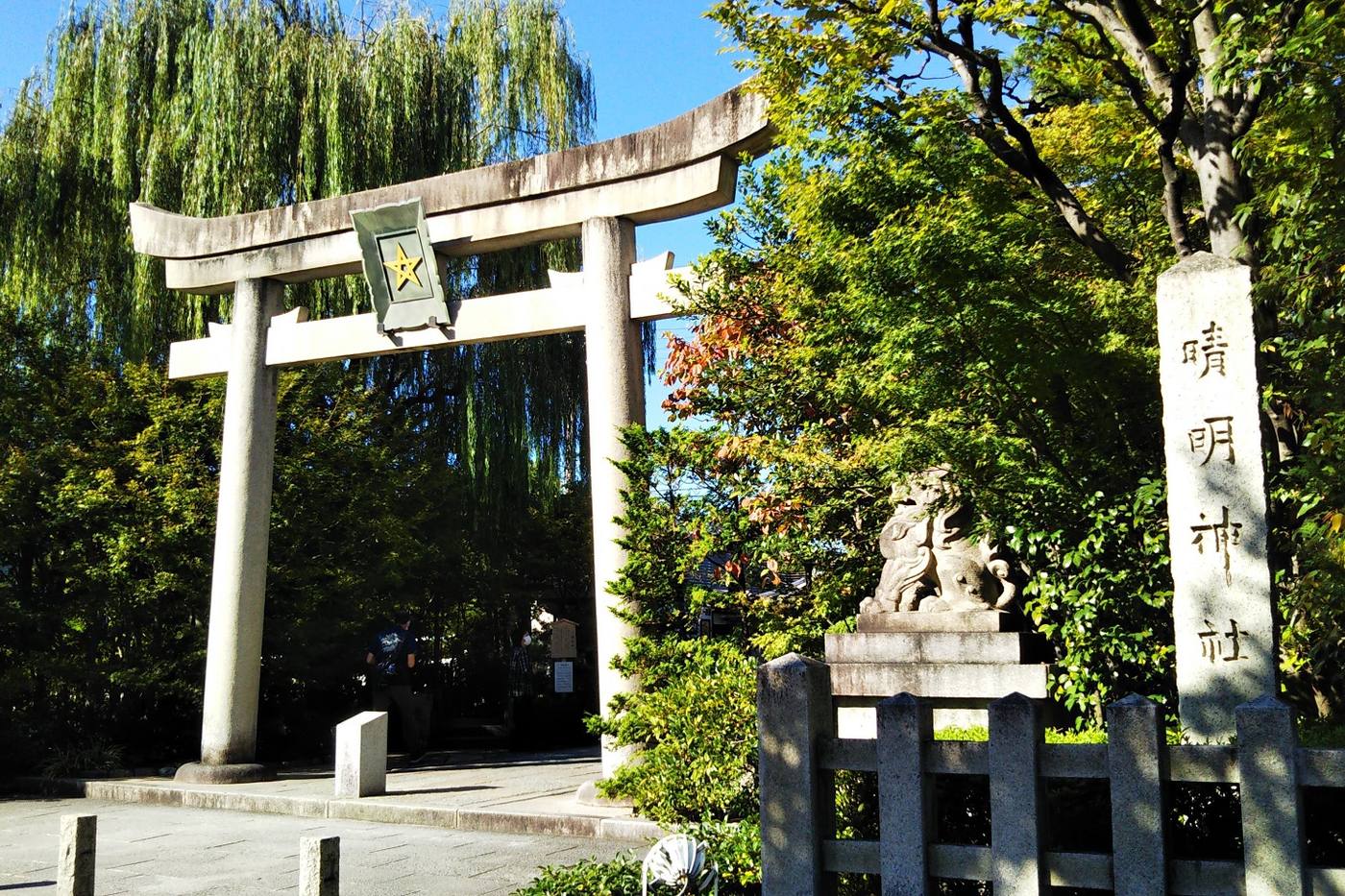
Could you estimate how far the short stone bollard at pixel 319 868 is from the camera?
17.0 feet

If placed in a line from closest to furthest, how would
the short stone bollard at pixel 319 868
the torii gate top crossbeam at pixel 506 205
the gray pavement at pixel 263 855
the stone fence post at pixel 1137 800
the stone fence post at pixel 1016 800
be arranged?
the stone fence post at pixel 1137 800 < the stone fence post at pixel 1016 800 < the short stone bollard at pixel 319 868 < the gray pavement at pixel 263 855 < the torii gate top crossbeam at pixel 506 205

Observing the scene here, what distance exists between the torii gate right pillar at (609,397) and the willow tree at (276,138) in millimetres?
5917

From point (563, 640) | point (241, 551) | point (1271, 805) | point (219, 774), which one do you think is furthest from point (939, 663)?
point (563, 640)

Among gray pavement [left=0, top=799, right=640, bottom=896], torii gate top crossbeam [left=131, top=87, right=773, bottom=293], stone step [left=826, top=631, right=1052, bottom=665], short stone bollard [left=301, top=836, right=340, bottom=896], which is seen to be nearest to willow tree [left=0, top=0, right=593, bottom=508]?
torii gate top crossbeam [left=131, top=87, right=773, bottom=293]

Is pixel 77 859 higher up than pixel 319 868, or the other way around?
pixel 319 868

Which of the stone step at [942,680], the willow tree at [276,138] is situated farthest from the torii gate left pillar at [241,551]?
the stone step at [942,680]

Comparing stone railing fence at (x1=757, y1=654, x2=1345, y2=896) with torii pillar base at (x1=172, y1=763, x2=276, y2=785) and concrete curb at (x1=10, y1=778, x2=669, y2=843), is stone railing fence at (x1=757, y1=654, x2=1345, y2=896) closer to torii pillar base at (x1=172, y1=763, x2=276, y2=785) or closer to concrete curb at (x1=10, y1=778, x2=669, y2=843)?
concrete curb at (x1=10, y1=778, x2=669, y2=843)

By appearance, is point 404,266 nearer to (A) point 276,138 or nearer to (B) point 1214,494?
(A) point 276,138

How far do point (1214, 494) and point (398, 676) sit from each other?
14025mm

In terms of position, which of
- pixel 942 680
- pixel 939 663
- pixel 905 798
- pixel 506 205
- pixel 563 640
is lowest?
pixel 905 798

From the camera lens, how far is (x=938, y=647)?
25.8ft

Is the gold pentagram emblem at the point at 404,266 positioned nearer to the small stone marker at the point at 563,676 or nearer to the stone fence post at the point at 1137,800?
the small stone marker at the point at 563,676

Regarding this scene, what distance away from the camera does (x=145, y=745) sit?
1538 cm

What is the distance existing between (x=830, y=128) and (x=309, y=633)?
34.5 ft
